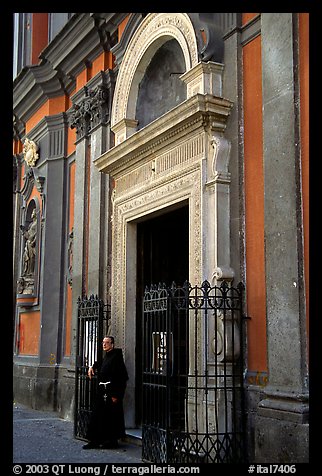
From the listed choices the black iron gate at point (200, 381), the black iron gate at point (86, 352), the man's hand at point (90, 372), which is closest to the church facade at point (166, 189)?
the black iron gate at point (200, 381)

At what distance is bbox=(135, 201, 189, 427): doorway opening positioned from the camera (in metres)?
9.61

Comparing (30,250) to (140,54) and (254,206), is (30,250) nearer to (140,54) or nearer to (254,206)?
(140,54)

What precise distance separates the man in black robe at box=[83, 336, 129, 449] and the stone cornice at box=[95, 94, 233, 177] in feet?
9.55

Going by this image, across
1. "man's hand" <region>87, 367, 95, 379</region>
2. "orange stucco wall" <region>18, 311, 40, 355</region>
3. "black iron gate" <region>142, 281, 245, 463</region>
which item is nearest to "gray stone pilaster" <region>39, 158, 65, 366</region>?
"orange stucco wall" <region>18, 311, 40, 355</region>

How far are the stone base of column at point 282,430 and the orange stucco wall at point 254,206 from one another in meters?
0.57

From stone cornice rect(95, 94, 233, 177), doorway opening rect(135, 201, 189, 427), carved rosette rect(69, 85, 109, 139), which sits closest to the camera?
stone cornice rect(95, 94, 233, 177)

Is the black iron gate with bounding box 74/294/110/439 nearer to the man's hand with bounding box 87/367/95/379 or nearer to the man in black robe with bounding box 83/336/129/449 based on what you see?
the man's hand with bounding box 87/367/95/379

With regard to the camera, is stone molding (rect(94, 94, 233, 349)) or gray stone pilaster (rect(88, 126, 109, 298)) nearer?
stone molding (rect(94, 94, 233, 349))

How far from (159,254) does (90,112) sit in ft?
10.3

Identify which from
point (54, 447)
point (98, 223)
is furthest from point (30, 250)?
point (54, 447)

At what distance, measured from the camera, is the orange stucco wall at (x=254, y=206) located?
703cm

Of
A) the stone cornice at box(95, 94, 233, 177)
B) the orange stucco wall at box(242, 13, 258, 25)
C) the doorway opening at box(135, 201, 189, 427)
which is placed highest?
the orange stucco wall at box(242, 13, 258, 25)

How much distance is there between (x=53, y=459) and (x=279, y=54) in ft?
17.1

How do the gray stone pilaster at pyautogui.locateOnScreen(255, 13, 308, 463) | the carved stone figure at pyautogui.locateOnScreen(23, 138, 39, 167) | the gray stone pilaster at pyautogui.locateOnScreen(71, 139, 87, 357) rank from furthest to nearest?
the carved stone figure at pyautogui.locateOnScreen(23, 138, 39, 167) → the gray stone pilaster at pyautogui.locateOnScreen(71, 139, 87, 357) → the gray stone pilaster at pyautogui.locateOnScreen(255, 13, 308, 463)
